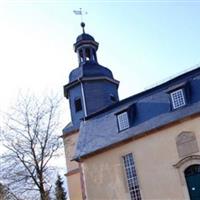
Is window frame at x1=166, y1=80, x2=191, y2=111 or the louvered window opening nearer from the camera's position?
window frame at x1=166, y1=80, x2=191, y2=111

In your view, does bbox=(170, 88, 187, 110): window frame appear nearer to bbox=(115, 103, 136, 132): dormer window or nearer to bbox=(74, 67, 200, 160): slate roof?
bbox=(74, 67, 200, 160): slate roof

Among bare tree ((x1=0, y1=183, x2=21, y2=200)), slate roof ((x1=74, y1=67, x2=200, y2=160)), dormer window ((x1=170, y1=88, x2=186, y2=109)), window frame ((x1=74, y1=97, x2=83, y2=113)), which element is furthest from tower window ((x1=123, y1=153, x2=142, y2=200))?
window frame ((x1=74, y1=97, x2=83, y2=113))

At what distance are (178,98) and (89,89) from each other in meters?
9.51

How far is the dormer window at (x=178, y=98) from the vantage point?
20.8 meters

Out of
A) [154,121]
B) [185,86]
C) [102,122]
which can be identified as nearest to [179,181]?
[154,121]

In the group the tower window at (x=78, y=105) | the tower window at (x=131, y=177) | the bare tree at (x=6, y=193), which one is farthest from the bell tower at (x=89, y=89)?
the bare tree at (x=6, y=193)

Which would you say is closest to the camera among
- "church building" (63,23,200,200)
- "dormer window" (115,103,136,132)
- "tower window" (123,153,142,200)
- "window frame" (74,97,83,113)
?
"church building" (63,23,200,200)

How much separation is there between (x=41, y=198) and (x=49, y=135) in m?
3.91

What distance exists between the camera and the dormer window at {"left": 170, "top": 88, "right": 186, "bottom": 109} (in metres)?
20.8

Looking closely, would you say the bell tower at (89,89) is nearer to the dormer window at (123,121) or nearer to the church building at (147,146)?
the church building at (147,146)

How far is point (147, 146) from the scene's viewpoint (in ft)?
68.7

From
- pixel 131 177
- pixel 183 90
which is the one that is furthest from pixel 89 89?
pixel 183 90

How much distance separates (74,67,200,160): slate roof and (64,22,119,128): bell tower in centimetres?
317

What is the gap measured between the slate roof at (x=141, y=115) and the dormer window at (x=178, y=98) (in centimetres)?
26
